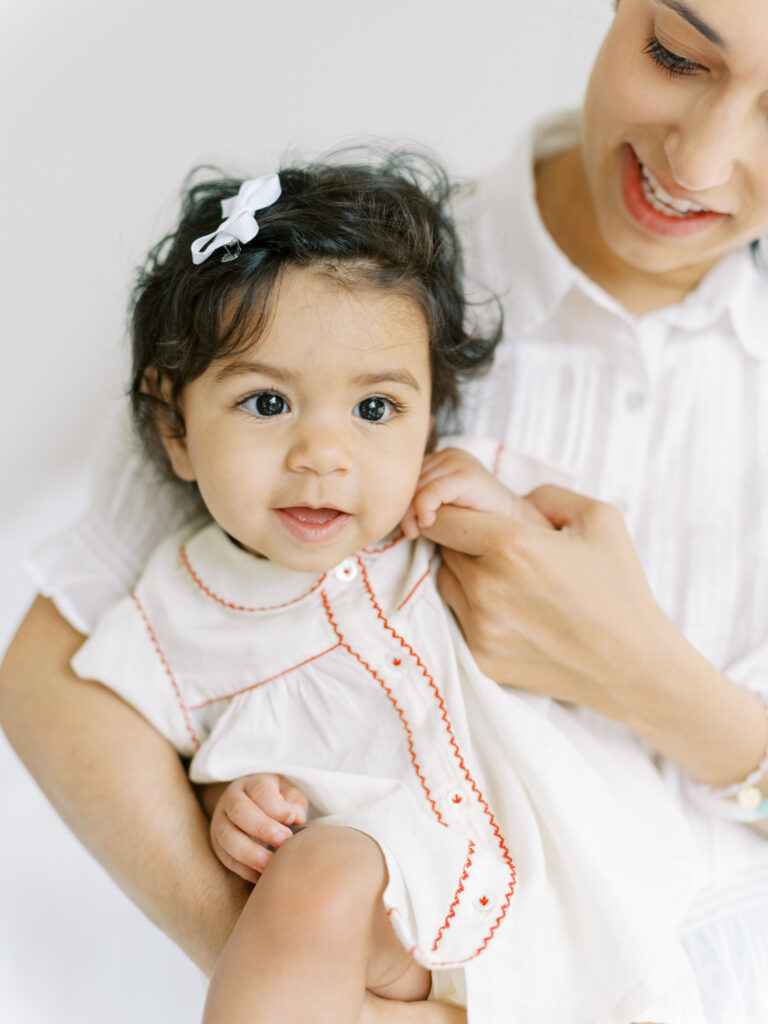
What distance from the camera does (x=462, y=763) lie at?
3.65 ft

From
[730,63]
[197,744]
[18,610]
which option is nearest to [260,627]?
[197,744]

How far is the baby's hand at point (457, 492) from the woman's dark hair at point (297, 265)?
0.12m

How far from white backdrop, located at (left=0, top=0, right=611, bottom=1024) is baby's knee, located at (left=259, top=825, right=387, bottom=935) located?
0.78m

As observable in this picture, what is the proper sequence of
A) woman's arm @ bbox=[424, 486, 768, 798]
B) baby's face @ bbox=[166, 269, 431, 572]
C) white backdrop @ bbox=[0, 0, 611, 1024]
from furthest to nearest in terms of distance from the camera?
white backdrop @ bbox=[0, 0, 611, 1024]
woman's arm @ bbox=[424, 486, 768, 798]
baby's face @ bbox=[166, 269, 431, 572]

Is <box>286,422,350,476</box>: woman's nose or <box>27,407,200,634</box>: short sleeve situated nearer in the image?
<box>286,422,350,476</box>: woman's nose

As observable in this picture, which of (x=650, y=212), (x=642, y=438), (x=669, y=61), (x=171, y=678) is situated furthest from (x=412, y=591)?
(x=669, y=61)

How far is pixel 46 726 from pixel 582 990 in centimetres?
68

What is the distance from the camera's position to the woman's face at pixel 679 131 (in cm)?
106

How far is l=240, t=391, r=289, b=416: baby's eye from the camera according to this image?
1.10m

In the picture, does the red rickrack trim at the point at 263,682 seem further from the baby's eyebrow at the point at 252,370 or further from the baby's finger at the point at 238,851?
the baby's eyebrow at the point at 252,370

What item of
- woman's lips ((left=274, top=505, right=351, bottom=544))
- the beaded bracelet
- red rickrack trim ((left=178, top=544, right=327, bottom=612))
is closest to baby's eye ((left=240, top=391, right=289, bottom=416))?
woman's lips ((left=274, top=505, right=351, bottom=544))

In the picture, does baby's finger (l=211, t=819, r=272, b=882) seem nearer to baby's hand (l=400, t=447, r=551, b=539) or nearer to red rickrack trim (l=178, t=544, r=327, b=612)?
red rickrack trim (l=178, t=544, r=327, b=612)

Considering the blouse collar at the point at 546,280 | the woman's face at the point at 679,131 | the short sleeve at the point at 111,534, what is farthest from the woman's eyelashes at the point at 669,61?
the short sleeve at the point at 111,534

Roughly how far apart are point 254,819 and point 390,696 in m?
0.19
